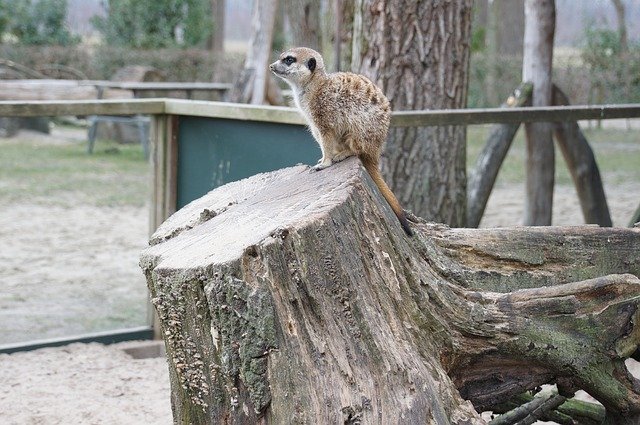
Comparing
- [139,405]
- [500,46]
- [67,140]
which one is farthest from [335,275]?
[500,46]

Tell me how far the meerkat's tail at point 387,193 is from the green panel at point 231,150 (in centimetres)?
125

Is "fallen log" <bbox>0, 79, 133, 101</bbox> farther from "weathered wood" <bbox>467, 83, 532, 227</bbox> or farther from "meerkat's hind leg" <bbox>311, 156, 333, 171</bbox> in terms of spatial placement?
"meerkat's hind leg" <bbox>311, 156, 333, 171</bbox>

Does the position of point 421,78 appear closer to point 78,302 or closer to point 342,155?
point 342,155

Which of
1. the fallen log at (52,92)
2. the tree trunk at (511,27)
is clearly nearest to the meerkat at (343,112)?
the fallen log at (52,92)

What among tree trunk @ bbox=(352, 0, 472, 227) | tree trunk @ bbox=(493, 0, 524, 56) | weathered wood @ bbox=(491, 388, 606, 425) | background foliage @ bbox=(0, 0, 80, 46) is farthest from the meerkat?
tree trunk @ bbox=(493, 0, 524, 56)

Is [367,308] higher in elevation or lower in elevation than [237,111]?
lower

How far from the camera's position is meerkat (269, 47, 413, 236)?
355 centimetres

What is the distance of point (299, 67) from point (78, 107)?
6.55 ft

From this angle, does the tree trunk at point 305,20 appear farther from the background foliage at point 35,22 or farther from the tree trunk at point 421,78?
the background foliage at point 35,22

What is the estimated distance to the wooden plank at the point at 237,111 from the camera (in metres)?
4.93

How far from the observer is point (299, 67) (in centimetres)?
377

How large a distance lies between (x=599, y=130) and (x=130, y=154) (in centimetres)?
990

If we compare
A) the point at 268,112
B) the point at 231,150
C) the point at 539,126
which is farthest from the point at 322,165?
the point at 539,126

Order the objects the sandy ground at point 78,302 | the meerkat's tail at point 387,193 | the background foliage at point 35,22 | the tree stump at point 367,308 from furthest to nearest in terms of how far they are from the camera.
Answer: the background foliage at point 35,22
the sandy ground at point 78,302
the meerkat's tail at point 387,193
the tree stump at point 367,308
